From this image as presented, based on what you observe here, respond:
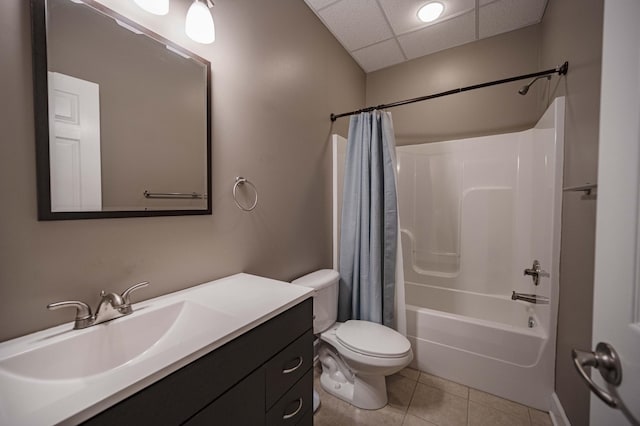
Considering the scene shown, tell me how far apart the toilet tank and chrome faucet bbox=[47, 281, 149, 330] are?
0.89m

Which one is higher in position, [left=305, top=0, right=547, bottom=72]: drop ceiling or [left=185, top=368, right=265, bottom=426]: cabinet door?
[left=305, top=0, right=547, bottom=72]: drop ceiling

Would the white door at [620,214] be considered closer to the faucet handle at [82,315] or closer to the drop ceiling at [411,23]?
the faucet handle at [82,315]

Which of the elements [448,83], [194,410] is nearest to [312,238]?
[194,410]

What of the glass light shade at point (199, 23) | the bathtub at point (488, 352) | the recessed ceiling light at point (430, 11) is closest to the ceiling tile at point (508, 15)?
the recessed ceiling light at point (430, 11)

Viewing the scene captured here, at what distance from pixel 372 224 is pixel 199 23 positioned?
1419mm

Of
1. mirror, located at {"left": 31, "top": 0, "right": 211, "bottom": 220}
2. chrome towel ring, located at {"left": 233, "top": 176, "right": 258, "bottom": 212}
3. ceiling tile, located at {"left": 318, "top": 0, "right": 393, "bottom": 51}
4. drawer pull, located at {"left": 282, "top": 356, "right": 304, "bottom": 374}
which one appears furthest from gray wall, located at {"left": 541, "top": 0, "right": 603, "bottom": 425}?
mirror, located at {"left": 31, "top": 0, "right": 211, "bottom": 220}

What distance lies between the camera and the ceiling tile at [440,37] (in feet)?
6.26

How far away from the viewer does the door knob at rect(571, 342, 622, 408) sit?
18.9 inches

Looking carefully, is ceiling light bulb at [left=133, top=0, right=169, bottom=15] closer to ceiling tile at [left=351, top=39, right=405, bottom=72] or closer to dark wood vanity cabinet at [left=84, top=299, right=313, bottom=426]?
dark wood vanity cabinet at [left=84, top=299, right=313, bottom=426]

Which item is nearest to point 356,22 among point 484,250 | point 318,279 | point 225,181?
point 225,181

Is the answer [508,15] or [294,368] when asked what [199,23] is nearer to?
[294,368]

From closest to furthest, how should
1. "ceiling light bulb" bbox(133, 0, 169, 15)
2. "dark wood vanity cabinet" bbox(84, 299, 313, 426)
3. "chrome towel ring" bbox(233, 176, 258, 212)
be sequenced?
"dark wood vanity cabinet" bbox(84, 299, 313, 426), "ceiling light bulb" bbox(133, 0, 169, 15), "chrome towel ring" bbox(233, 176, 258, 212)

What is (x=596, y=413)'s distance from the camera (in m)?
0.54

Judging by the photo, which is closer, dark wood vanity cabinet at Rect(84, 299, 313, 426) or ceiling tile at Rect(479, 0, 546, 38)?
dark wood vanity cabinet at Rect(84, 299, 313, 426)
